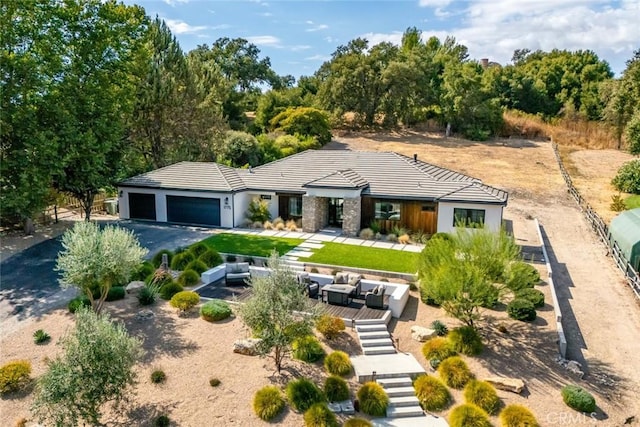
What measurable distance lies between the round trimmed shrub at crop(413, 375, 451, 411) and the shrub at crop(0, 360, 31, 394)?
1140cm

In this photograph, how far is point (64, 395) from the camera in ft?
Answer: 33.6

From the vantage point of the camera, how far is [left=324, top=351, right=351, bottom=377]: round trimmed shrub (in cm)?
1337

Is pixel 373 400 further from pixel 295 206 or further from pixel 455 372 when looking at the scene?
pixel 295 206

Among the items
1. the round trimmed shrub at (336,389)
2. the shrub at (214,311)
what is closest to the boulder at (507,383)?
the round trimmed shrub at (336,389)

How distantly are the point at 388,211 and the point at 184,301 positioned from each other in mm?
15038

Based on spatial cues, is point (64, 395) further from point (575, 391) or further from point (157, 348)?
point (575, 391)

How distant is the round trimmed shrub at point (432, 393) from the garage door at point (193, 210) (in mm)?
20313

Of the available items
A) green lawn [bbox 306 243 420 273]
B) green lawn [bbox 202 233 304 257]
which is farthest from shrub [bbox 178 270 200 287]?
green lawn [bbox 306 243 420 273]

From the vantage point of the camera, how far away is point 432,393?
12.4m

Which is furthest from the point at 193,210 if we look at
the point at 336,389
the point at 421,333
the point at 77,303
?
the point at 336,389

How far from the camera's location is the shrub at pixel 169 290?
18047 mm

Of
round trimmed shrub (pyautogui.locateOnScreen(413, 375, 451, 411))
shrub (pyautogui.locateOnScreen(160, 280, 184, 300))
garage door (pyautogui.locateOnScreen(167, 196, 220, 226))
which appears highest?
garage door (pyautogui.locateOnScreen(167, 196, 220, 226))

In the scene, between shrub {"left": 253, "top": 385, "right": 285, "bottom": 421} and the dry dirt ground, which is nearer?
shrub {"left": 253, "top": 385, "right": 285, "bottom": 421}

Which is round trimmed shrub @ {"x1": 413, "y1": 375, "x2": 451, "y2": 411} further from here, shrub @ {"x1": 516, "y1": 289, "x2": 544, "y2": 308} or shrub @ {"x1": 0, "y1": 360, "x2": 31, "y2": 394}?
shrub @ {"x1": 0, "y1": 360, "x2": 31, "y2": 394}
